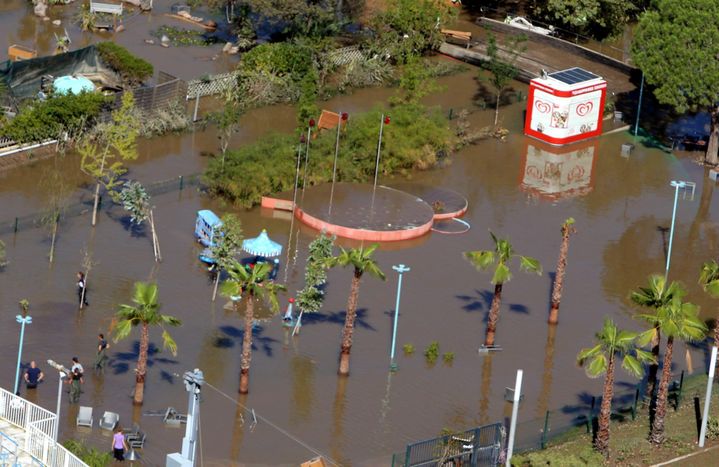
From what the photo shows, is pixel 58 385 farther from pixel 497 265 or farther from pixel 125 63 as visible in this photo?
pixel 125 63

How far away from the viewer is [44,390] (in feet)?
186

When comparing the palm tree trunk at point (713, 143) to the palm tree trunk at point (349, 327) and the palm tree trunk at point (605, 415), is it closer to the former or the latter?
the palm tree trunk at point (349, 327)

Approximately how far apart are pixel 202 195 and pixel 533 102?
18.3 m

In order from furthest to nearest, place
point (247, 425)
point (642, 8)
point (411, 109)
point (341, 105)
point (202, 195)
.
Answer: point (642, 8)
point (341, 105)
point (411, 109)
point (202, 195)
point (247, 425)

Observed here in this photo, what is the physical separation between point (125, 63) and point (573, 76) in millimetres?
21602

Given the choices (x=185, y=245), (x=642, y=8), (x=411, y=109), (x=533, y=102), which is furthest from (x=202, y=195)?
(x=642, y=8)

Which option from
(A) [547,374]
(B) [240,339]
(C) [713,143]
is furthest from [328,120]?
(A) [547,374]

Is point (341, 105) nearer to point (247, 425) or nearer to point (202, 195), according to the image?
point (202, 195)

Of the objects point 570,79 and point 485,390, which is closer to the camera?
point 485,390

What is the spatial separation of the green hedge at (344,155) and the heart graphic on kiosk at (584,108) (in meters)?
6.71

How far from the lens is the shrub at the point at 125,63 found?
83.1 m

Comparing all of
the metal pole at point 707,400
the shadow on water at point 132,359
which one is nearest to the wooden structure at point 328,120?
the shadow on water at point 132,359

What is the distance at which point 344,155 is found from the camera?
75.6 m

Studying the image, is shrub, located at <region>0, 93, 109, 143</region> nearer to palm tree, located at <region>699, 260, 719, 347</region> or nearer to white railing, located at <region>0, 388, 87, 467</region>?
white railing, located at <region>0, 388, 87, 467</region>
